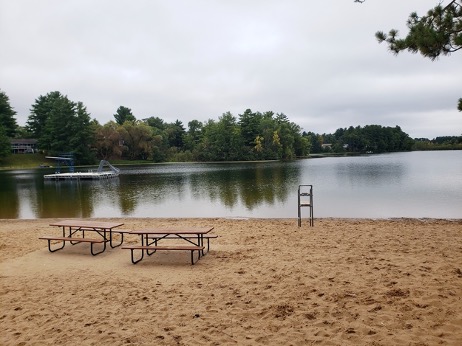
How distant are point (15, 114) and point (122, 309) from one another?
83721 millimetres

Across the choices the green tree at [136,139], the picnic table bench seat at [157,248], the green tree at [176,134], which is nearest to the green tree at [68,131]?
the green tree at [136,139]

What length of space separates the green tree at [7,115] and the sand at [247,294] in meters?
75.9

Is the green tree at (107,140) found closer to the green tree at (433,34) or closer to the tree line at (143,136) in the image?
the tree line at (143,136)

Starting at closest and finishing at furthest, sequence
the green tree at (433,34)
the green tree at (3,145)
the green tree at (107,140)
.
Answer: the green tree at (433,34)
the green tree at (3,145)
the green tree at (107,140)

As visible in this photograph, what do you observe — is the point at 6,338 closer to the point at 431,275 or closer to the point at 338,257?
the point at 338,257

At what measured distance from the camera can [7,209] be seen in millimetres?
19266

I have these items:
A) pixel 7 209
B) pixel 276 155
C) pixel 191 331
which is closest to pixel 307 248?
pixel 191 331

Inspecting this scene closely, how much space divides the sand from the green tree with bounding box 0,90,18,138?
249 ft

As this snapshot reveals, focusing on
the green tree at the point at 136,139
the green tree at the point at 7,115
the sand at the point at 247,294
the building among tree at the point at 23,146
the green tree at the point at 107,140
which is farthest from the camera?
the green tree at the point at 136,139

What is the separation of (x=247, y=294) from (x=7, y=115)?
3268 inches

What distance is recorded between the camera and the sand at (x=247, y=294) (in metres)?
4.02

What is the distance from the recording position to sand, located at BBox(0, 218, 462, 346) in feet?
13.2

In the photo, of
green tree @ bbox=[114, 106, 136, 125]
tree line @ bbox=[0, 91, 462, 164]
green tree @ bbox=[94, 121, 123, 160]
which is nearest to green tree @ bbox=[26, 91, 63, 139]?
tree line @ bbox=[0, 91, 462, 164]

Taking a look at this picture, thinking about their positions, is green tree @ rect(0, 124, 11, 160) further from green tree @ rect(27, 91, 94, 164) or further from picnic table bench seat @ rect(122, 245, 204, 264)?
picnic table bench seat @ rect(122, 245, 204, 264)
